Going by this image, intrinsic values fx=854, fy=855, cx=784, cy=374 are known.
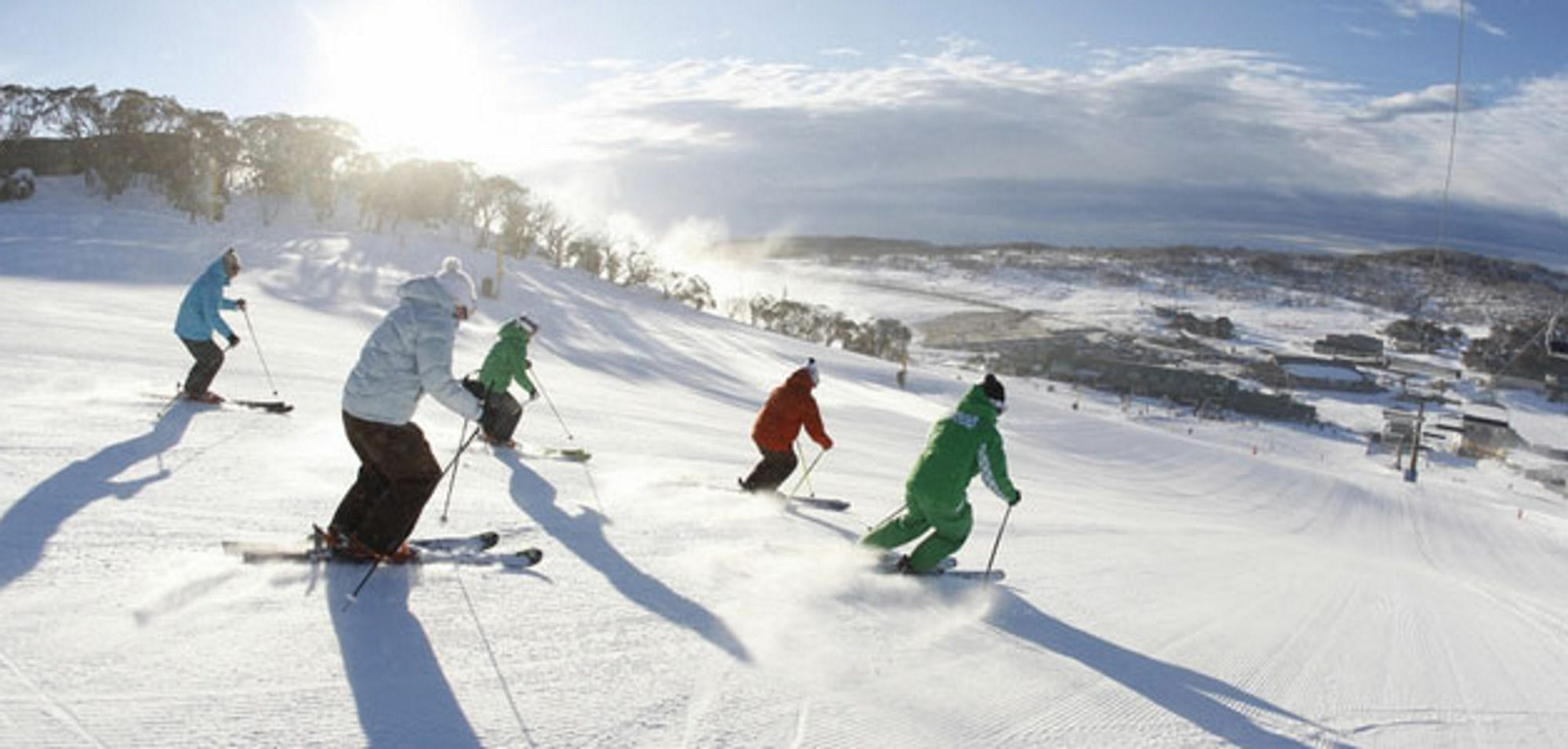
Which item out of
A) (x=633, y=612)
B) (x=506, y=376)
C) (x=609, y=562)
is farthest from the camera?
(x=506, y=376)

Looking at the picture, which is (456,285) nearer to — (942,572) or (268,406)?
(942,572)

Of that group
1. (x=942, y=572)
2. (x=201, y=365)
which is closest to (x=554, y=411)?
(x=201, y=365)

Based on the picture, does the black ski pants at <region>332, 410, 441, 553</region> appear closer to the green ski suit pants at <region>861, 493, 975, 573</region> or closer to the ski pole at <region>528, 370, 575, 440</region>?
the green ski suit pants at <region>861, 493, 975, 573</region>

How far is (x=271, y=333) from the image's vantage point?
1452 centimetres

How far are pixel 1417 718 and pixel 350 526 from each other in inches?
230

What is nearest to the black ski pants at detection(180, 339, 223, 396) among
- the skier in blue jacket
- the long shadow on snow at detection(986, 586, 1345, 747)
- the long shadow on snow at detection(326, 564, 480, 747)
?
the skier in blue jacket

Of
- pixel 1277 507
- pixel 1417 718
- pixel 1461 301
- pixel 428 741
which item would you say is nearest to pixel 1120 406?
pixel 1277 507

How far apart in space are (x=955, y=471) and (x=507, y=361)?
490 cm

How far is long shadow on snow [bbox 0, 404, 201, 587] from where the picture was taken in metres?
3.93

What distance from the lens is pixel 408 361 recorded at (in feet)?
13.7

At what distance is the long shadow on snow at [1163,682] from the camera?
4.13 meters

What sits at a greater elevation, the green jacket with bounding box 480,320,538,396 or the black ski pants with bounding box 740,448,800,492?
the green jacket with bounding box 480,320,538,396

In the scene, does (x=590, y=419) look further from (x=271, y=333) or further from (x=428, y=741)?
(x=428, y=741)

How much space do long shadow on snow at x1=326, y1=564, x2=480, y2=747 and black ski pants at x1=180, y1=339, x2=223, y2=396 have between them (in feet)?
16.3
